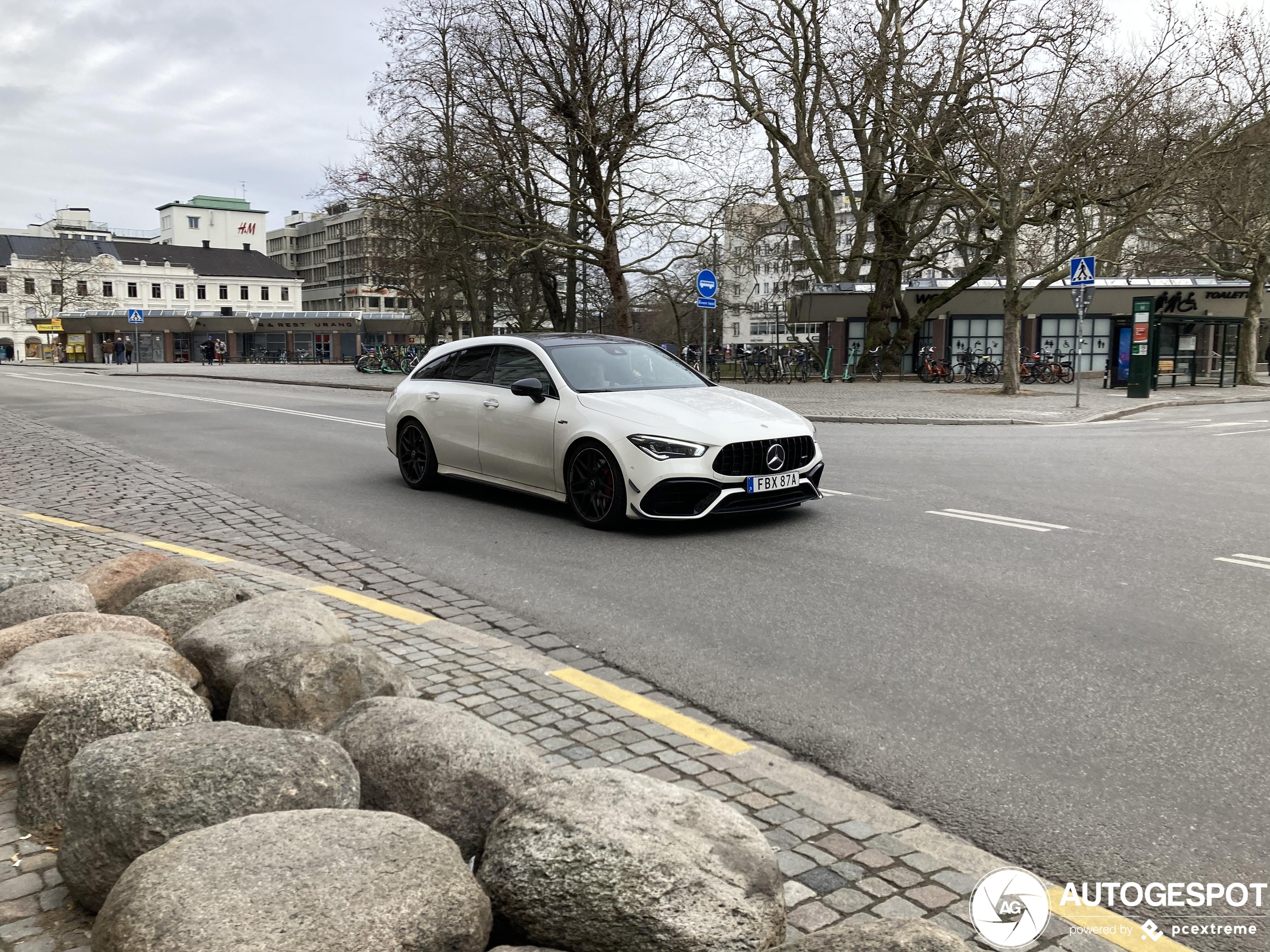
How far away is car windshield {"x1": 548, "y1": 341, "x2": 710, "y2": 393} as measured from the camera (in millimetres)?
9305

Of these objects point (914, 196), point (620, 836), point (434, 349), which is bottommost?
point (620, 836)

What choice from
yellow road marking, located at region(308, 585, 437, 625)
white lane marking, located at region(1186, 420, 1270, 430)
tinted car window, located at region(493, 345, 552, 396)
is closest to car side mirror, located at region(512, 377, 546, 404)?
tinted car window, located at region(493, 345, 552, 396)

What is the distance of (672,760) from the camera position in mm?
3898

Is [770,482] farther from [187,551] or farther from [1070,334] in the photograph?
[1070,334]

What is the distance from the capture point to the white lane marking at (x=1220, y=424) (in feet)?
62.8

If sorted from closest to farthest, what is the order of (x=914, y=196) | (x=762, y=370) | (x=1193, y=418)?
(x=1193, y=418) < (x=914, y=196) < (x=762, y=370)

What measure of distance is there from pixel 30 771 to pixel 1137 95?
98.6 feet

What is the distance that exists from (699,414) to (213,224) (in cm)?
14852

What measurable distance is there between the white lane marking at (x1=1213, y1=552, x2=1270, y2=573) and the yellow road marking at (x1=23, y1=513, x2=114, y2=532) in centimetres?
826

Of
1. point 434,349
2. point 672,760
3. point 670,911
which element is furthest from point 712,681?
point 434,349

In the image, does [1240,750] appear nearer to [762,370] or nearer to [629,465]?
[629,465]

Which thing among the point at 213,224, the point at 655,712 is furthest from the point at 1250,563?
the point at 213,224

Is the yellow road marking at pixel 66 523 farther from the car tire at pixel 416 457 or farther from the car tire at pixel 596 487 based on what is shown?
the car tire at pixel 596 487

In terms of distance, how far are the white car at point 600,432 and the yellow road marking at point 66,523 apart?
307cm
